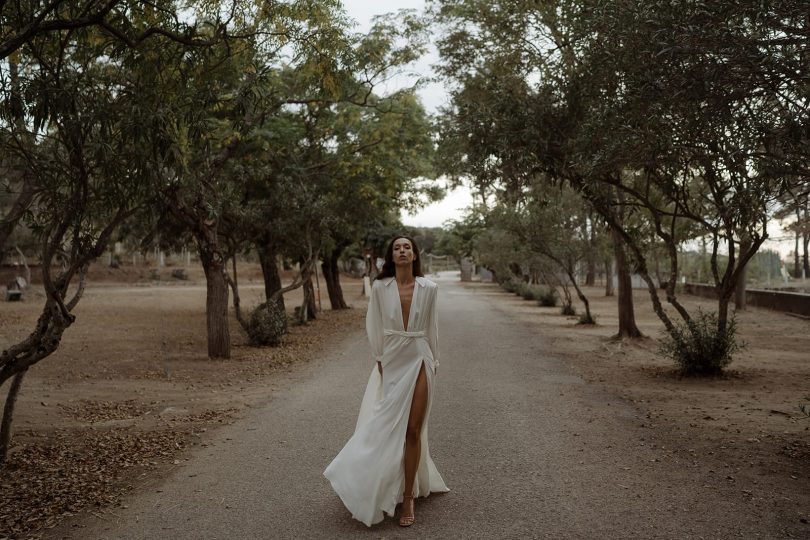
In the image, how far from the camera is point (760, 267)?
44.1 meters

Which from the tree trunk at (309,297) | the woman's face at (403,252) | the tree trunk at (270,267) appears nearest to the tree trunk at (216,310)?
the tree trunk at (270,267)

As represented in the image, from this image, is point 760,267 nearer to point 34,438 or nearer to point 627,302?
point 627,302

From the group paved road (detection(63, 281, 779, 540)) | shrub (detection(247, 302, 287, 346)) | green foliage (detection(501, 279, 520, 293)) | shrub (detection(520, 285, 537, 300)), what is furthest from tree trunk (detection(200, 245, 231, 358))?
Result: green foliage (detection(501, 279, 520, 293))

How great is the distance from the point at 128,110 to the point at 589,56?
585 centimetres

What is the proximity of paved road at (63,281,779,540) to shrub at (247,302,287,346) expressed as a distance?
6151 millimetres

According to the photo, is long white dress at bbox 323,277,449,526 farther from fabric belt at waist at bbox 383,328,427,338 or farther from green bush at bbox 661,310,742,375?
green bush at bbox 661,310,742,375

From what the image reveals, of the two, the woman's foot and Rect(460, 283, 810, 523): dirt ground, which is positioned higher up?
the woman's foot

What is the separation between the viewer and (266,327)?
15742 millimetres

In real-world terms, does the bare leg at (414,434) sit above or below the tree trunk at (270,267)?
below

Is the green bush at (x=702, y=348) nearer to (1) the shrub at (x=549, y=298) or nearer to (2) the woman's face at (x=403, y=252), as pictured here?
(2) the woman's face at (x=403, y=252)

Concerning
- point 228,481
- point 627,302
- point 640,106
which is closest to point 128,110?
point 228,481

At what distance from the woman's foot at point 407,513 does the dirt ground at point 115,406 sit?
2182mm

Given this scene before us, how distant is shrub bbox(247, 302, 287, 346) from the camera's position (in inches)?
622

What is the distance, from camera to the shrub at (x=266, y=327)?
15789 millimetres
